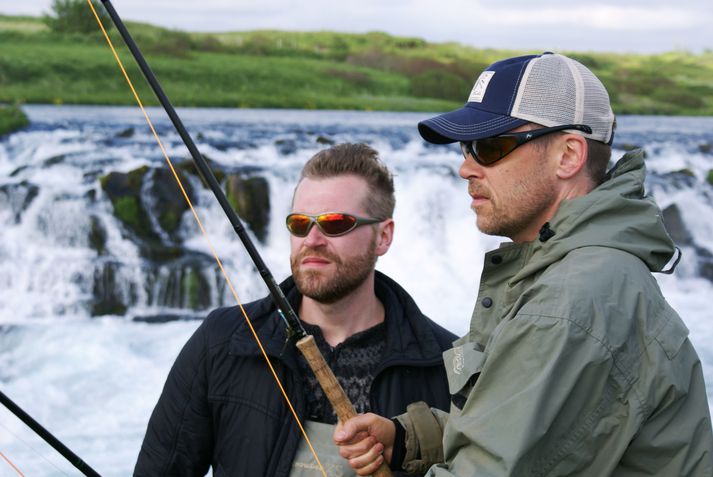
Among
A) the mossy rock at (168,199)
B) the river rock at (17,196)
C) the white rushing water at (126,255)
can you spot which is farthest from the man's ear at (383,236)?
the river rock at (17,196)

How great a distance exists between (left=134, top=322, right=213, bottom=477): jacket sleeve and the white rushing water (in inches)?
154

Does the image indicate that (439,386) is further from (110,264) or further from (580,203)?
(110,264)

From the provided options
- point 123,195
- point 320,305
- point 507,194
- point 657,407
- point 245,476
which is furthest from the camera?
point 123,195

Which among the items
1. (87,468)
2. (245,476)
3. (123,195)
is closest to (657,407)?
(245,476)

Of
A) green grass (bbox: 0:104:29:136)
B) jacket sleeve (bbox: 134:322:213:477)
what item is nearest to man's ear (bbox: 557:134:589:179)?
jacket sleeve (bbox: 134:322:213:477)

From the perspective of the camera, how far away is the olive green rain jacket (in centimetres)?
157

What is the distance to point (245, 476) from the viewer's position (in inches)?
98.8

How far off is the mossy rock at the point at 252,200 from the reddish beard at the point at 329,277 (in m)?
6.89

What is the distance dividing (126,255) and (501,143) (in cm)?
735

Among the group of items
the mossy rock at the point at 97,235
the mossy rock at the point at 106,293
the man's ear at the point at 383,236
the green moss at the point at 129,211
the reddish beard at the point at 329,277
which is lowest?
the mossy rock at the point at 106,293

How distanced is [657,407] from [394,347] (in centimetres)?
110

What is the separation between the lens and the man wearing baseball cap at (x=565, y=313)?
1578 millimetres

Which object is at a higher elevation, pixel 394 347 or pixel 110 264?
pixel 394 347

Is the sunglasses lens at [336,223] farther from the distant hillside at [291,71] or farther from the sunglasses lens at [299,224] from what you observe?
the distant hillside at [291,71]
